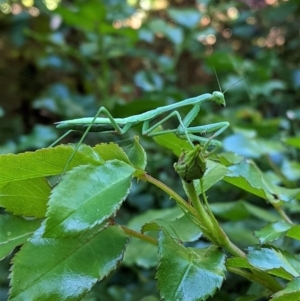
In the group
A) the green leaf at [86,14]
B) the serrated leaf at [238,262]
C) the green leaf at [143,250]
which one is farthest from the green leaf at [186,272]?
the green leaf at [86,14]

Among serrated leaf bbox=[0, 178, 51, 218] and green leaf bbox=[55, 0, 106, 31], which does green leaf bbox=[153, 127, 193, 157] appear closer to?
serrated leaf bbox=[0, 178, 51, 218]

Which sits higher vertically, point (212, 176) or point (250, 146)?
point (212, 176)

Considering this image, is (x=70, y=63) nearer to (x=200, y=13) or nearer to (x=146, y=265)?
(x=200, y=13)

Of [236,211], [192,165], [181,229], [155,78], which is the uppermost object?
[192,165]

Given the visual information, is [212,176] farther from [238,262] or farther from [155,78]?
[155,78]

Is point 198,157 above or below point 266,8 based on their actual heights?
above

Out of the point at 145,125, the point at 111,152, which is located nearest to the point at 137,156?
the point at 111,152

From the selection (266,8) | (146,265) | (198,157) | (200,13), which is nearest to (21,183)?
(198,157)
